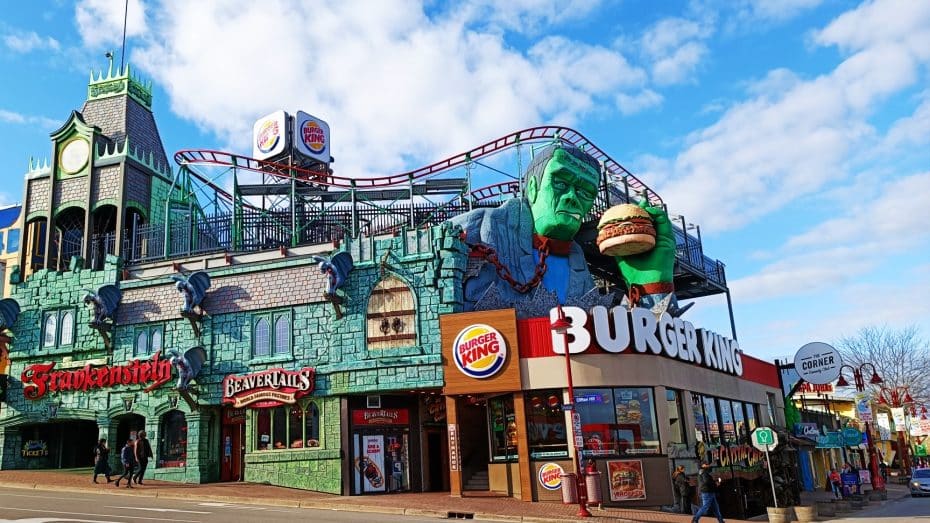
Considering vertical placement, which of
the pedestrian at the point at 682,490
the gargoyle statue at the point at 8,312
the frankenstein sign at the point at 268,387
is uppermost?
the gargoyle statue at the point at 8,312

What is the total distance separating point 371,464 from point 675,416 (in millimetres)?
11169

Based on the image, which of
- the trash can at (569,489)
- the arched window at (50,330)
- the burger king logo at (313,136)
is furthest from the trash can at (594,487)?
the burger king logo at (313,136)

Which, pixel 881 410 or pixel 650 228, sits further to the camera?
pixel 881 410

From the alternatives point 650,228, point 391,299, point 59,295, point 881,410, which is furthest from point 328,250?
point 881,410

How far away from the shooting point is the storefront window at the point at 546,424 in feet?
77.8

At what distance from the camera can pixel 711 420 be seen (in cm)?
2911

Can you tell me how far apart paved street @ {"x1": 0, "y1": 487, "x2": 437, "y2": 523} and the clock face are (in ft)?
70.8

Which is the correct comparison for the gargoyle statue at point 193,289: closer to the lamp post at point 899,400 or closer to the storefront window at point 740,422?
the storefront window at point 740,422

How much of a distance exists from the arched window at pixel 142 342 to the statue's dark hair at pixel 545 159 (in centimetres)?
1884

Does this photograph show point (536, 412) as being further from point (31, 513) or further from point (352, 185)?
point (352, 185)

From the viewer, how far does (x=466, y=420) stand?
1131 inches

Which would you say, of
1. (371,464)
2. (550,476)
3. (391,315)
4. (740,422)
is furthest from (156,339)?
(740,422)

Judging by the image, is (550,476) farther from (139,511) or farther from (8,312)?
(8,312)

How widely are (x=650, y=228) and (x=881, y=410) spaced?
145ft
